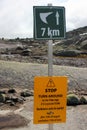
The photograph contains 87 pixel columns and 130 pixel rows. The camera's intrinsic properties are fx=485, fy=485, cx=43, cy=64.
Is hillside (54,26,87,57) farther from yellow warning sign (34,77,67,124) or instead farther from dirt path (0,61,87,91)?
yellow warning sign (34,77,67,124)

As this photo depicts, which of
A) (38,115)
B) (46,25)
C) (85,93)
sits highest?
(46,25)

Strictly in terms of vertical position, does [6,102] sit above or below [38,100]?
below

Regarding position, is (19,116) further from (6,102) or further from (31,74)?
(31,74)

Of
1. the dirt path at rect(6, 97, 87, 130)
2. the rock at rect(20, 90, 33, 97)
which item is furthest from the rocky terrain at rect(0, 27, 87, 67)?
the dirt path at rect(6, 97, 87, 130)

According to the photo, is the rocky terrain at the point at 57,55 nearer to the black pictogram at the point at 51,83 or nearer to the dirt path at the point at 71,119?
the dirt path at the point at 71,119

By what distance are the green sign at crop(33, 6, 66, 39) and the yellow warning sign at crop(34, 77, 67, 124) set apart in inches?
32.3

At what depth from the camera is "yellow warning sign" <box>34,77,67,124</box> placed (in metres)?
9.02

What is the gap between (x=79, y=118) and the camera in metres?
14.9

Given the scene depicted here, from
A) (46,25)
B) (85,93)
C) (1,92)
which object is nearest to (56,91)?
(46,25)

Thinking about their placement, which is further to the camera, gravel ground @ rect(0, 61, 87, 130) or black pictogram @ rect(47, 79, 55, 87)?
gravel ground @ rect(0, 61, 87, 130)

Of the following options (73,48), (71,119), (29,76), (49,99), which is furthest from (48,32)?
(73,48)

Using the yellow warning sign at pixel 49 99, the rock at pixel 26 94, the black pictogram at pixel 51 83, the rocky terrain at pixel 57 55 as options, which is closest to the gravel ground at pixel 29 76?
the rock at pixel 26 94

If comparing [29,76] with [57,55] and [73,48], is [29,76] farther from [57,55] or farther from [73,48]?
[73,48]

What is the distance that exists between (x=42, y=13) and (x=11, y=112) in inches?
296
